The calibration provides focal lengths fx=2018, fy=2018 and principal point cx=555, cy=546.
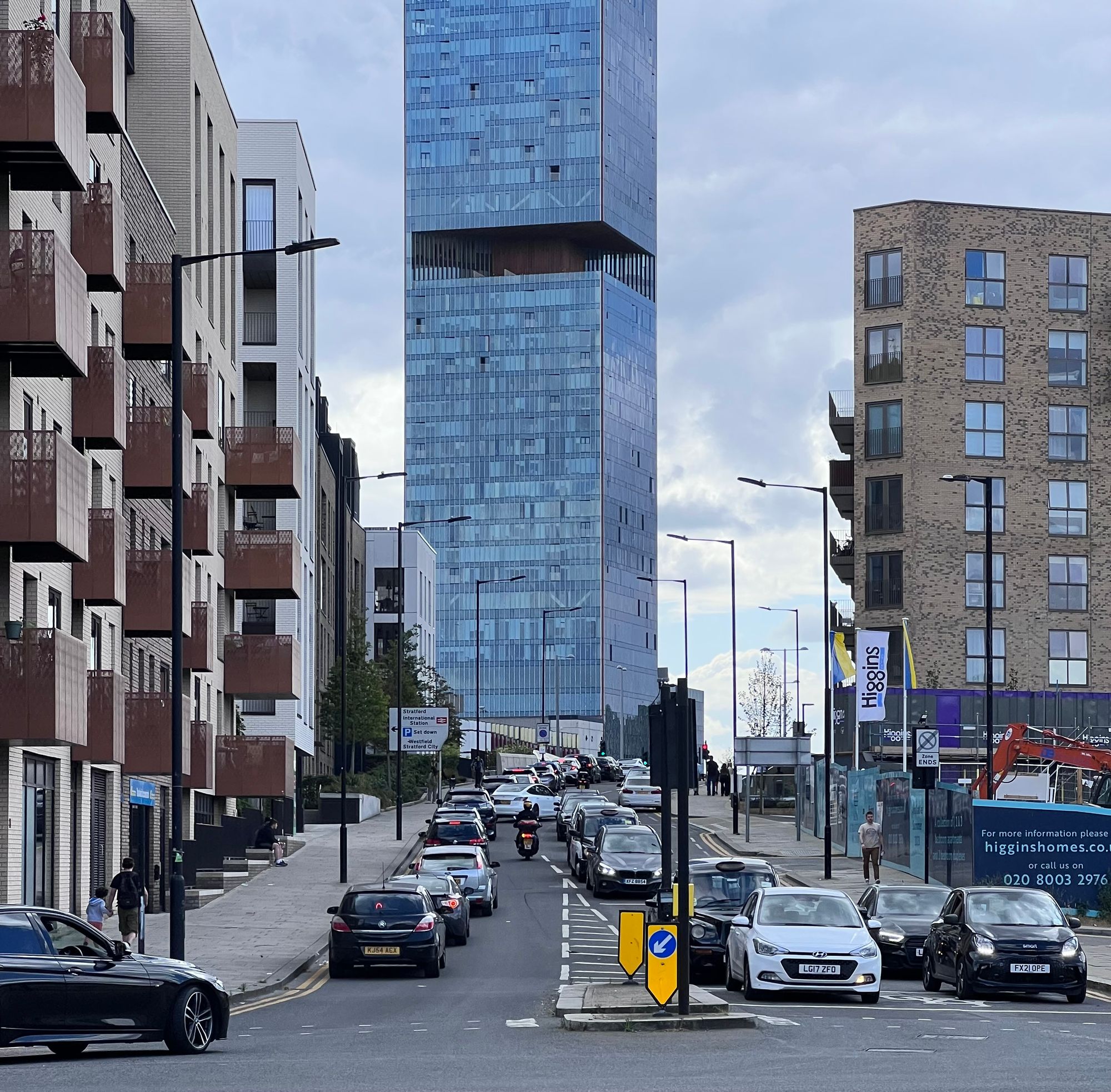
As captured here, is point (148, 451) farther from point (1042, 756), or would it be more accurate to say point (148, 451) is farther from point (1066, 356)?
point (1066, 356)

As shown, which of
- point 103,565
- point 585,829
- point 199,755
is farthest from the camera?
point 585,829

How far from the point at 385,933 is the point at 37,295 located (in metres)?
10.8

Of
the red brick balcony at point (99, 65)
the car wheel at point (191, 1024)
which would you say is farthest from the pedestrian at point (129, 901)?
the red brick balcony at point (99, 65)

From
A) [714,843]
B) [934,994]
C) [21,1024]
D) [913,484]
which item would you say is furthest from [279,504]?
[21,1024]

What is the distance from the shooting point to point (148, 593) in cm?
4144

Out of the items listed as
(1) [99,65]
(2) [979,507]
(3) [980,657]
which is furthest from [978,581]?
(1) [99,65]

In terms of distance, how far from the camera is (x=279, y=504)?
235 ft

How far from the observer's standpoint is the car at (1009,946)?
2552 centimetres

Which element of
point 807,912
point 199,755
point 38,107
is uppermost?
point 38,107

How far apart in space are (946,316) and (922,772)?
47.9 meters

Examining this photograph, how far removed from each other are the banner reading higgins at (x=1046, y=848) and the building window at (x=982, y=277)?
163 feet

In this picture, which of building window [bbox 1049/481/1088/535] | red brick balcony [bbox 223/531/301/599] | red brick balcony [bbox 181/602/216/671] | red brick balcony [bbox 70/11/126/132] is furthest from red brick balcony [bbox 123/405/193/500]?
building window [bbox 1049/481/1088/535]

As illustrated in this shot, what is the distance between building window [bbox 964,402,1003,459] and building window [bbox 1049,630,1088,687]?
814cm

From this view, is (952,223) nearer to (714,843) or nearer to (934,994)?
(714,843)
